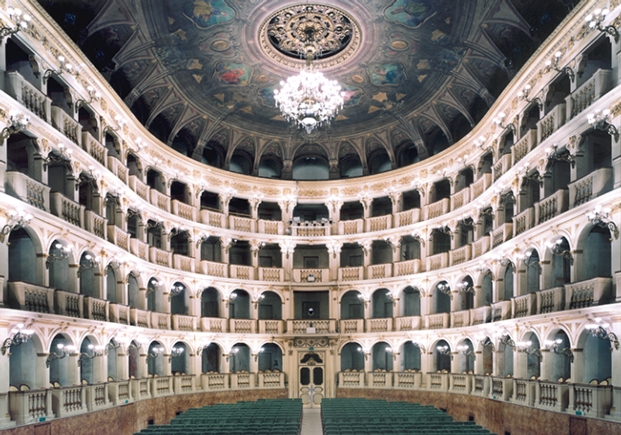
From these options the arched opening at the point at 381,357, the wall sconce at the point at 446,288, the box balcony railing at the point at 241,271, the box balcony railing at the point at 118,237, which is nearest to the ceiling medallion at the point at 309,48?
the box balcony railing at the point at 118,237

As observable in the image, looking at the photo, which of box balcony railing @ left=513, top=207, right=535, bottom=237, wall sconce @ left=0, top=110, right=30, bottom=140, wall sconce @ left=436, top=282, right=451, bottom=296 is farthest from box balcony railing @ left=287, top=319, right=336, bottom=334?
wall sconce @ left=0, top=110, right=30, bottom=140

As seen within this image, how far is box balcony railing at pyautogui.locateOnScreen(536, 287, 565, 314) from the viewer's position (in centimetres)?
2388

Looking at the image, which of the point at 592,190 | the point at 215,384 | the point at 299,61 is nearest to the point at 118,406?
the point at 215,384

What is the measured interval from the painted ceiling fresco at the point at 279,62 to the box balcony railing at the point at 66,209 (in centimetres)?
720

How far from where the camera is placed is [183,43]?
3022 centimetres

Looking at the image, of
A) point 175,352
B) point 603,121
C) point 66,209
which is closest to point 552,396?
point 603,121

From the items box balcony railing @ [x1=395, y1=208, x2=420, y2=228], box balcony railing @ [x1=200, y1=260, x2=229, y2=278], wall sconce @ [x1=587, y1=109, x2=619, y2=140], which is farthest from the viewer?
box balcony railing @ [x1=395, y1=208, x2=420, y2=228]

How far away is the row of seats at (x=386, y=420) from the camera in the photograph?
21172 mm

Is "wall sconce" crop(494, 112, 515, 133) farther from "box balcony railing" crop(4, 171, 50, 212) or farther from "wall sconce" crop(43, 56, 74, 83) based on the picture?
"box balcony railing" crop(4, 171, 50, 212)

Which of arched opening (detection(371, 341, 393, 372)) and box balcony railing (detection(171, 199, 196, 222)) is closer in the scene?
box balcony railing (detection(171, 199, 196, 222))

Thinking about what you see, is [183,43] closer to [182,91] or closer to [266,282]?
[182,91]

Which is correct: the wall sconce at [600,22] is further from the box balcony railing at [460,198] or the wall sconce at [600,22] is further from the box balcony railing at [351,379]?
the box balcony railing at [351,379]

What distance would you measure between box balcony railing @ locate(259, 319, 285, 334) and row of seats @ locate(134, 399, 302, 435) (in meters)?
8.07

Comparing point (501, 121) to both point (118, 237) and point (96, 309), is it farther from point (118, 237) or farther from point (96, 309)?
point (96, 309)
